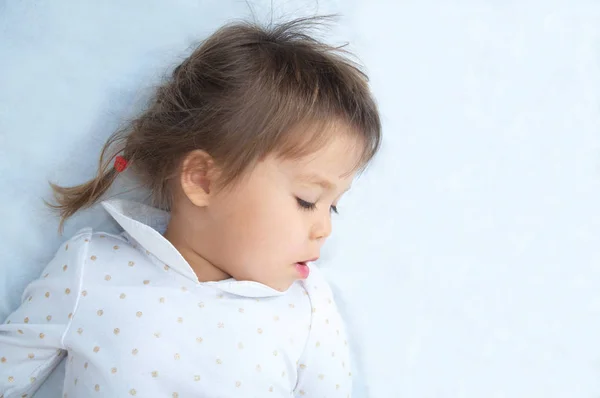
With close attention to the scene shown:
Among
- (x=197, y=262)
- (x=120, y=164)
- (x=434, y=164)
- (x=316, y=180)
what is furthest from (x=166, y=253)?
(x=434, y=164)

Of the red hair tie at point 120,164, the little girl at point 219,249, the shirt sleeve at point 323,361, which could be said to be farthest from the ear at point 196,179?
the shirt sleeve at point 323,361

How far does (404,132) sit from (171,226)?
0.54 meters

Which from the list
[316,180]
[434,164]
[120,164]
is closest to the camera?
[316,180]

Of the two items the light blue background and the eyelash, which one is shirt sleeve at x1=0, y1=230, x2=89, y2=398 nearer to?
the light blue background

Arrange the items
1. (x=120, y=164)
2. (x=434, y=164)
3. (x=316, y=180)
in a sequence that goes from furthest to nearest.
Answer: (x=434, y=164)
(x=120, y=164)
(x=316, y=180)

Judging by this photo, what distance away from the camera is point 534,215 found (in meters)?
1.48

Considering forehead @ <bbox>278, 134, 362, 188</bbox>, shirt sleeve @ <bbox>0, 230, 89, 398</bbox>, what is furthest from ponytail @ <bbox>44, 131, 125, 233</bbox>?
forehead @ <bbox>278, 134, 362, 188</bbox>

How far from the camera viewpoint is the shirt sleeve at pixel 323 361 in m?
1.28

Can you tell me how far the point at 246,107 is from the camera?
1158 mm

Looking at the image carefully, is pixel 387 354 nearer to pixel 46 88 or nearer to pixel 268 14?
pixel 268 14

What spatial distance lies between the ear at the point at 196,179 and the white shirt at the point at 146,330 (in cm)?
9

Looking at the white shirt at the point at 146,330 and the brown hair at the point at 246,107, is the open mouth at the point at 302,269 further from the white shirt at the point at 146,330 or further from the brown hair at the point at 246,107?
the brown hair at the point at 246,107

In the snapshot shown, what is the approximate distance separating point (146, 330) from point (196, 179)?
0.89 ft

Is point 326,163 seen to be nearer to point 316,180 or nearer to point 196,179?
point 316,180
